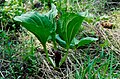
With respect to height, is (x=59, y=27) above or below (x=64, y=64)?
above

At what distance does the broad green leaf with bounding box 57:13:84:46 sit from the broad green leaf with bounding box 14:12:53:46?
60 millimetres

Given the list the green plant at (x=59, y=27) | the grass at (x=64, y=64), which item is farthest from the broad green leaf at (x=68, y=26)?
the grass at (x=64, y=64)

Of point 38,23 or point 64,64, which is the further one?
point 64,64

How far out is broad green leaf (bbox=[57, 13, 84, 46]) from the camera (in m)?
1.27

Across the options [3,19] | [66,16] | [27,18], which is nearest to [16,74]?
[27,18]

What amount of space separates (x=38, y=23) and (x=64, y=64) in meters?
0.29

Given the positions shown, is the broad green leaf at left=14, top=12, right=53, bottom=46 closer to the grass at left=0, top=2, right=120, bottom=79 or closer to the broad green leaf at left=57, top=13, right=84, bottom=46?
the broad green leaf at left=57, top=13, right=84, bottom=46

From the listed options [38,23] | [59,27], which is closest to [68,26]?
[59,27]

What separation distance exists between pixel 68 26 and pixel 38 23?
16 centimetres

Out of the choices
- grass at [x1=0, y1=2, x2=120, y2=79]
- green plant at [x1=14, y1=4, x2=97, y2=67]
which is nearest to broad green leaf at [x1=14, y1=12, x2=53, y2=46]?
green plant at [x1=14, y1=4, x2=97, y2=67]

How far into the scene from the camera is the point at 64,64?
1.43 meters

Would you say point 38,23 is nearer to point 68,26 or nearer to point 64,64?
point 68,26

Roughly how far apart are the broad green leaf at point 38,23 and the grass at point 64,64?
0.55ft

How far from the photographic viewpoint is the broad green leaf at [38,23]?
122 centimetres
